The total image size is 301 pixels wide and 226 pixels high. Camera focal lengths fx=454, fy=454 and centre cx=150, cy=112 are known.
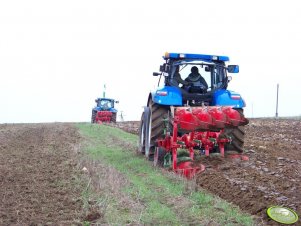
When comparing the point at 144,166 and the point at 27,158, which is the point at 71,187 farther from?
the point at 27,158

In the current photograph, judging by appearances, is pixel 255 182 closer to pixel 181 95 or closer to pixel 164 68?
pixel 181 95

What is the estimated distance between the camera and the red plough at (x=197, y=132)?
24.9ft

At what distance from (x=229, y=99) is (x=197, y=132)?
117 cm

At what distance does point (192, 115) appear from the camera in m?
7.71

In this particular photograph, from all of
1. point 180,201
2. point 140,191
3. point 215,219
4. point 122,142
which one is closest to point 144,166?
point 140,191

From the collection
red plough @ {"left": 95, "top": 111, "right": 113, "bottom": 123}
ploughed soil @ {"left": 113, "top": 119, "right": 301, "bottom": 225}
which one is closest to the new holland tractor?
ploughed soil @ {"left": 113, "top": 119, "right": 301, "bottom": 225}

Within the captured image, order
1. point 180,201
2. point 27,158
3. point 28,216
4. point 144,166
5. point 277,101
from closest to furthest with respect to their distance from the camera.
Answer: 1. point 28,216
2. point 180,201
3. point 144,166
4. point 27,158
5. point 277,101

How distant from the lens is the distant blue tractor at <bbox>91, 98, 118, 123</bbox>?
101 ft

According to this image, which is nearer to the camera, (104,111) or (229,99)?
(229,99)

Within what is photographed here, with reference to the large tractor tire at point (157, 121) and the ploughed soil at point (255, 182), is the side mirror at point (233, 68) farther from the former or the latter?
the ploughed soil at point (255, 182)

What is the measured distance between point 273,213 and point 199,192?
1.49m

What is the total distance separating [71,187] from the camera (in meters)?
6.33

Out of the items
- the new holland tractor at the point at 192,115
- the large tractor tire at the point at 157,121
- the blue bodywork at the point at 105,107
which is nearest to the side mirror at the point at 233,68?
the new holland tractor at the point at 192,115

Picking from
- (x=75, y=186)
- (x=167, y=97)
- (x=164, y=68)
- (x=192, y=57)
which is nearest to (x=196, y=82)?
(x=192, y=57)
